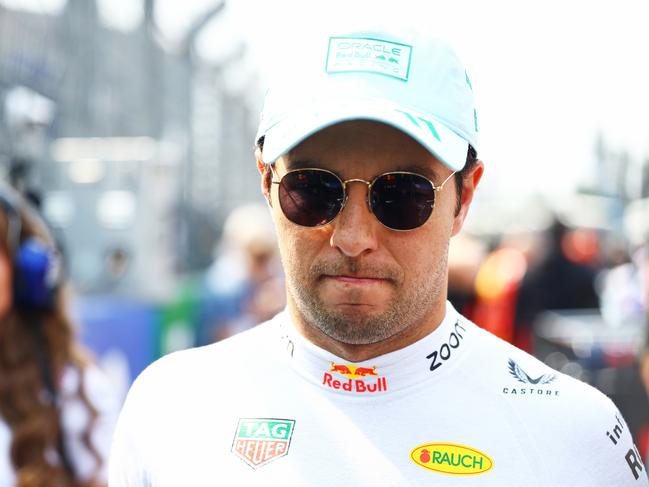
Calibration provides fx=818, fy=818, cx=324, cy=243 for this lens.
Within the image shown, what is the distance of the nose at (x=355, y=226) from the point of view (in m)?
1.61

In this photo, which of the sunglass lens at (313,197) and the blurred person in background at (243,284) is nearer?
the sunglass lens at (313,197)

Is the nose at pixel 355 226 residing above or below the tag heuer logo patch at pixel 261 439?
above

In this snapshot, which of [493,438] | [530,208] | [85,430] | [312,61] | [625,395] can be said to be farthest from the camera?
[530,208]

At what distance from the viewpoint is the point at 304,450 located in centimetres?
159

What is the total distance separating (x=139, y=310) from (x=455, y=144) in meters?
4.08

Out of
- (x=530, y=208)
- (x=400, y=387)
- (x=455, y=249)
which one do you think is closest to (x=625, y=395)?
(x=455, y=249)

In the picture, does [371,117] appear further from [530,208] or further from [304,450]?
[530,208]

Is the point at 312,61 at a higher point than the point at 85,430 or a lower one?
higher

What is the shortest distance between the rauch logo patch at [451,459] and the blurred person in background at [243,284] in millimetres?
4733

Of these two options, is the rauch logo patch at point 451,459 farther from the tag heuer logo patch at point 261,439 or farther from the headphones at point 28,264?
the headphones at point 28,264

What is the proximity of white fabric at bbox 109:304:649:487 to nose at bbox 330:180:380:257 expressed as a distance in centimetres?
24

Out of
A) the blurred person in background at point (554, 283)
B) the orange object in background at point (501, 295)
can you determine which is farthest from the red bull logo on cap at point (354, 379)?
the blurred person in background at point (554, 283)

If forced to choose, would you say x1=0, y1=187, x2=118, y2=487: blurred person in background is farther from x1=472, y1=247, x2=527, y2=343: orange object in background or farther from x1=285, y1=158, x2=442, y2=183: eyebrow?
x1=472, y1=247, x2=527, y2=343: orange object in background

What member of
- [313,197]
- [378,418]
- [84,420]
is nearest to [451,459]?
[378,418]
